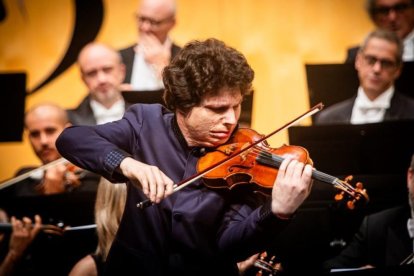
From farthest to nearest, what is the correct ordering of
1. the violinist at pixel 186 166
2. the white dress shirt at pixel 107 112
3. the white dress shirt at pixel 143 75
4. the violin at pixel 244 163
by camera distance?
1. the white dress shirt at pixel 143 75
2. the white dress shirt at pixel 107 112
3. the violin at pixel 244 163
4. the violinist at pixel 186 166

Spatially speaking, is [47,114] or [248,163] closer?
[248,163]

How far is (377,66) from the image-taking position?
4.35 m

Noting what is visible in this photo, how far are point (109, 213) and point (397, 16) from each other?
2882 mm

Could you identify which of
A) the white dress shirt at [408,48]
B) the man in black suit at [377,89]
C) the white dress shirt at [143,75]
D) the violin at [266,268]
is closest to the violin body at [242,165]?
the violin at [266,268]

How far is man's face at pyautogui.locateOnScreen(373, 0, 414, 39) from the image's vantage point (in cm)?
494

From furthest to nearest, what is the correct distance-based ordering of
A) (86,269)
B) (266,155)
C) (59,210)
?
(59,210) < (86,269) < (266,155)

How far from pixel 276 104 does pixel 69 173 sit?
6.41 ft

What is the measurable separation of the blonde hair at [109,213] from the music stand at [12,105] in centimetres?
135

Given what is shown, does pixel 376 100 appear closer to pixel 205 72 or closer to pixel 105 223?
pixel 105 223

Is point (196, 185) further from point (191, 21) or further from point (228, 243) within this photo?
point (191, 21)

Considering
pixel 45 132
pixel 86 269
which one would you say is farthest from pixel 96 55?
pixel 86 269

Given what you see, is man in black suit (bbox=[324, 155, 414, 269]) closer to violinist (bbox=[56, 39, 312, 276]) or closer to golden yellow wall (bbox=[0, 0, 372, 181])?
violinist (bbox=[56, 39, 312, 276])

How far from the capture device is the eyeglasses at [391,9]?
4938 millimetres

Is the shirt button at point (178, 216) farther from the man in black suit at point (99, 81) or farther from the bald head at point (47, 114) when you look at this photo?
the man in black suit at point (99, 81)
